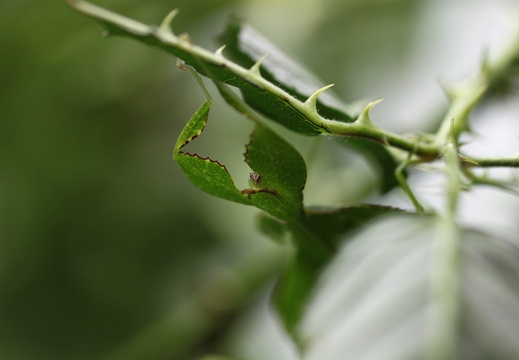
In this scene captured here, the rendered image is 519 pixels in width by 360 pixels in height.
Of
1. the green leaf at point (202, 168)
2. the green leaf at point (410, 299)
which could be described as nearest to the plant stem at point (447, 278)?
the green leaf at point (410, 299)

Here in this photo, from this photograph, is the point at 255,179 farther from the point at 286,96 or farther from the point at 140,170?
the point at 140,170

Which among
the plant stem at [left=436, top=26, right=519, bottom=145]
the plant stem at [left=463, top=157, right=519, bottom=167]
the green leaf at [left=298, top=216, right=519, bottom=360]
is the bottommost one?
the green leaf at [left=298, top=216, right=519, bottom=360]

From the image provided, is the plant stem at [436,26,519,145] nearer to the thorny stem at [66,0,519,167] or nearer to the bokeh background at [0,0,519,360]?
the thorny stem at [66,0,519,167]

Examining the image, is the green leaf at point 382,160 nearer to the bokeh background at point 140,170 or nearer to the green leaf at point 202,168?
the green leaf at point 202,168

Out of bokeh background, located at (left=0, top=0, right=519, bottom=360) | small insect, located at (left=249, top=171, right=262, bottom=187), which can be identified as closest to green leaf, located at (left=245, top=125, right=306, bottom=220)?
small insect, located at (left=249, top=171, right=262, bottom=187)

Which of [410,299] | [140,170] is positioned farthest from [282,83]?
[140,170]

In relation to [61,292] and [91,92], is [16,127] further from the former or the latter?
[61,292]

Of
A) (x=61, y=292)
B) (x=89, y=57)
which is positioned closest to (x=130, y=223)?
(x=61, y=292)
